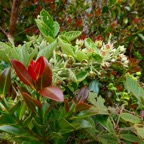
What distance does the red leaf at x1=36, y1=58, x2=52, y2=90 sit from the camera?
37.4 inches

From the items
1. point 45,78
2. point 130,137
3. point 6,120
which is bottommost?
point 130,137

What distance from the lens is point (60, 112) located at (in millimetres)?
1167

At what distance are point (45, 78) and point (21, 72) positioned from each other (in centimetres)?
8

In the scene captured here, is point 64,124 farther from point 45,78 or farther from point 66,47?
point 66,47

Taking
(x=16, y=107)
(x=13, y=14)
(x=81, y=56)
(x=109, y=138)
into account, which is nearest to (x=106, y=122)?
(x=109, y=138)

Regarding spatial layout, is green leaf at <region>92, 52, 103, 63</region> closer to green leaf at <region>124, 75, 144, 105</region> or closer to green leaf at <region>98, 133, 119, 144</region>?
green leaf at <region>124, 75, 144, 105</region>

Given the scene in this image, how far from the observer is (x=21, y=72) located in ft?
3.18

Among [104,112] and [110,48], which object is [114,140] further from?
[110,48]

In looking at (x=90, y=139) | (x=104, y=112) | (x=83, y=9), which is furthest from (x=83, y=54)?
(x=83, y=9)

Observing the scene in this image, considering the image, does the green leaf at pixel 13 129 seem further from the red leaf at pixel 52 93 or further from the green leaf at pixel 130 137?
the green leaf at pixel 130 137

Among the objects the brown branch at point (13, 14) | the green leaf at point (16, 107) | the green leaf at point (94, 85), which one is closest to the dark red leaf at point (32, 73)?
the green leaf at point (16, 107)

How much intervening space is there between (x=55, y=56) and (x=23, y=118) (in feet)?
0.91

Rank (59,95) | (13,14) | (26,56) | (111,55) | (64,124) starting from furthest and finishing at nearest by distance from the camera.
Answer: (13,14), (111,55), (26,56), (64,124), (59,95)

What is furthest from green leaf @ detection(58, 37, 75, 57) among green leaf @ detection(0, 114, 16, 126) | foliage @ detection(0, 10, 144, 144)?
green leaf @ detection(0, 114, 16, 126)
